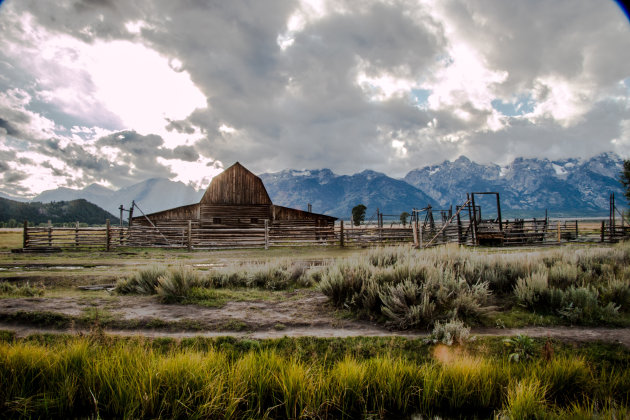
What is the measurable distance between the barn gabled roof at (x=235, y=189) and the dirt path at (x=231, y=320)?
24701 millimetres

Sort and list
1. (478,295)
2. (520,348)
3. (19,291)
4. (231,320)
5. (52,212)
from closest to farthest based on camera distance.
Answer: (520,348) < (231,320) < (478,295) < (19,291) < (52,212)

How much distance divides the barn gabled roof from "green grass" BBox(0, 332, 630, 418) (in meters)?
28.0

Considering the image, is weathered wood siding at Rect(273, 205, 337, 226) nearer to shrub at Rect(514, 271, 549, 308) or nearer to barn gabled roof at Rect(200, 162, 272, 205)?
barn gabled roof at Rect(200, 162, 272, 205)

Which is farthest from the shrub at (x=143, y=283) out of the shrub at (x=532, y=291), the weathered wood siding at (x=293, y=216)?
the weathered wood siding at (x=293, y=216)

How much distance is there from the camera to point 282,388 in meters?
2.46

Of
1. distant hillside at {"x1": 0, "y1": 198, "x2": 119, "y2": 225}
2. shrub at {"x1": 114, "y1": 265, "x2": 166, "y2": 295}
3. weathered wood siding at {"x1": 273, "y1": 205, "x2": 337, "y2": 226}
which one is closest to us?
shrub at {"x1": 114, "y1": 265, "x2": 166, "y2": 295}

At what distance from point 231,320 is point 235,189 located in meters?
27.1

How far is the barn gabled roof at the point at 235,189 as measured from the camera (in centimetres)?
3019

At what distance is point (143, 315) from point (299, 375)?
3814 millimetres

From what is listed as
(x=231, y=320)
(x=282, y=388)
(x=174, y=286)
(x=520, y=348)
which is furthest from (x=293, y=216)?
(x=282, y=388)

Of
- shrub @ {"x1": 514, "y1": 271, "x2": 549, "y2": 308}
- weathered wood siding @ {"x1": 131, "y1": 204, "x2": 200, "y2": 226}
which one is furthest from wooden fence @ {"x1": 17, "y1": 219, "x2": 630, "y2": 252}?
shrub @ {"x1": 514, "y1": 271, "x2": 549, "y2": 308}

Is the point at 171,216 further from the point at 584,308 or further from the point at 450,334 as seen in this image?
the point at 584,308

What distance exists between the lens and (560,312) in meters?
4.83

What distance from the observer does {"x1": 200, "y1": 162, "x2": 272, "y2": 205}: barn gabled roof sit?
99.0ft
